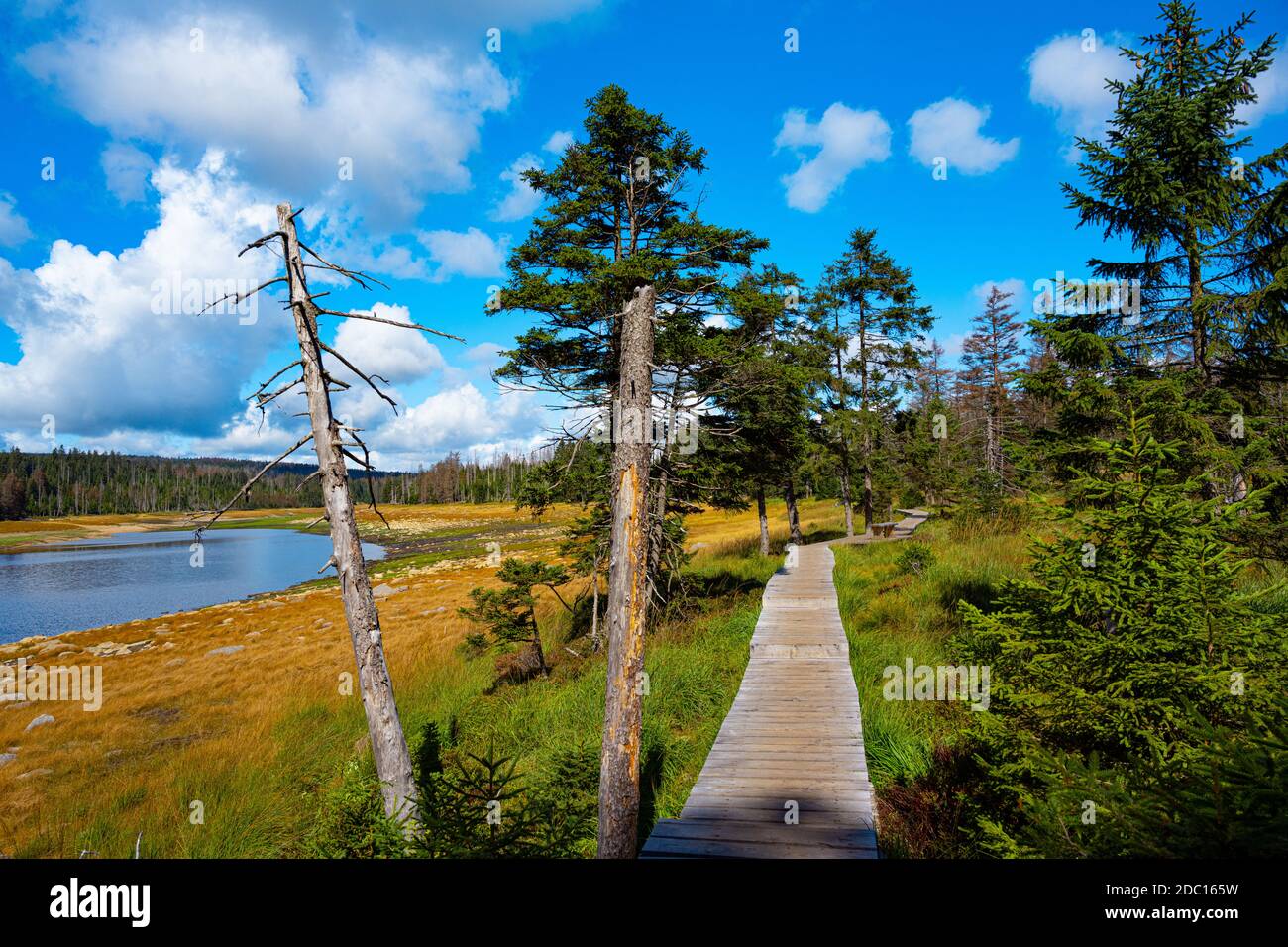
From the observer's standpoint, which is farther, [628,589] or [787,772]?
[628,589]

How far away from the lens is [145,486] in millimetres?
150000

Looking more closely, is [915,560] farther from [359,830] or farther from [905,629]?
[359,830]

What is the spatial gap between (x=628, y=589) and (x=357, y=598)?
3210 mm

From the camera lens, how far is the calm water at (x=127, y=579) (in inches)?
1248

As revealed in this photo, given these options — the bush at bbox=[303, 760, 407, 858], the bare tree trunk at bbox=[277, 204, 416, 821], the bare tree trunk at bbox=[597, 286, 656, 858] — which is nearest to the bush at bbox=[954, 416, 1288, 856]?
the bare tree trunk at bbox=[597, 286, 656, 858]

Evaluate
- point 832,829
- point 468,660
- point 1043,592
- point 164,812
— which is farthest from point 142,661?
point 1043,592

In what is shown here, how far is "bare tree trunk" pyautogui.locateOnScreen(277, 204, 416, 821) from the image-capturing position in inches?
241

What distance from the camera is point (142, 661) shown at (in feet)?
67.5

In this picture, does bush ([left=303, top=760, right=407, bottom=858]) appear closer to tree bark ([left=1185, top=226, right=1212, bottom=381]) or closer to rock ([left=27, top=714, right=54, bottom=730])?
tree bark ([left=1185, top=226, right=1212, bottom=381])

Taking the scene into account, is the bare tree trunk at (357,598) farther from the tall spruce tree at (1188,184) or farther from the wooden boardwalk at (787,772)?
the tall spruce tree at (1188,184)

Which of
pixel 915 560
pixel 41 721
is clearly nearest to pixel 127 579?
pixel 41 721

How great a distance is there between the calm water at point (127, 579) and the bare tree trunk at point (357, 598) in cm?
3508

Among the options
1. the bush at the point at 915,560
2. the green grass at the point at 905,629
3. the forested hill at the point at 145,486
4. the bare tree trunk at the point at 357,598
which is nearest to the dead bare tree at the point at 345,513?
the bare tree trunk at the point at 357,598
